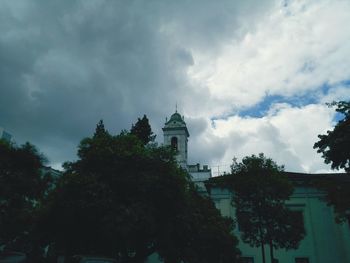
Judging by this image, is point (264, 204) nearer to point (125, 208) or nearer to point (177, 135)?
point (125, 208)

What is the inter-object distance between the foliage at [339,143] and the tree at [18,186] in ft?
67.5

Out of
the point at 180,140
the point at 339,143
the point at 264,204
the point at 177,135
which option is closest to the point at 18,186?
the point at 264,204

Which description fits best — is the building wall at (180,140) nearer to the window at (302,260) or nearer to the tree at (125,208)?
the window at (302,260)

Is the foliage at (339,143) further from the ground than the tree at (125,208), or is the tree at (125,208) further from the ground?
the foliage at (339,143)

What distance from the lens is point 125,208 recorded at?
16.7 m

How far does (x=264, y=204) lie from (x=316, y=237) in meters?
12.2

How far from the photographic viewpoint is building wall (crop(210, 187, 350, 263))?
28.0 metres

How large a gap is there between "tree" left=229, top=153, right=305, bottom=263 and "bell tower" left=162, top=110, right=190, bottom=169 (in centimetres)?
3893

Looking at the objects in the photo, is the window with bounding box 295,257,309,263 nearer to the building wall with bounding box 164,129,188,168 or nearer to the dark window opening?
the dark window opening

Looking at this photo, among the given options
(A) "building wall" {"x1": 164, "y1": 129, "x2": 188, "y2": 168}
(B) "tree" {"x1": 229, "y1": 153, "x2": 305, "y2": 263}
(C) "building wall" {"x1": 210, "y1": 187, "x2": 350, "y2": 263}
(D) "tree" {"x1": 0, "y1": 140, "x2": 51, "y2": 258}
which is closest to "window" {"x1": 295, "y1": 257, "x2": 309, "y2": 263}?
(C) "building wall" {"x1": 210, "y1": 187, "x2": 350, "y2": 263}

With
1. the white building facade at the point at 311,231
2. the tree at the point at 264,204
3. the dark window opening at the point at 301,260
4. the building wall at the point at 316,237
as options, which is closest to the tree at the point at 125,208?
the tree at the point at 264,204

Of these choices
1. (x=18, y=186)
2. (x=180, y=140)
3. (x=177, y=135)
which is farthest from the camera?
(x=177, y=135)

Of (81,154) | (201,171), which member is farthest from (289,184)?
(201,171)

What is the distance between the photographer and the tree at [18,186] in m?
19.7
